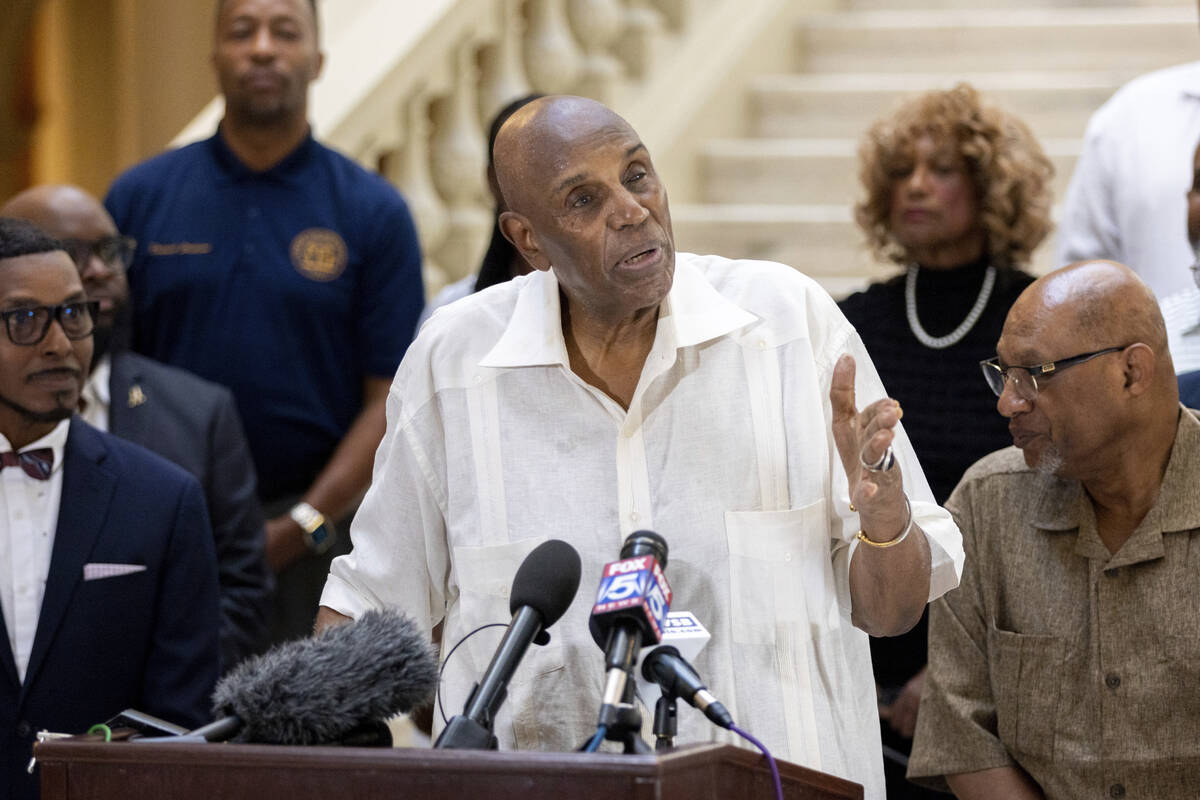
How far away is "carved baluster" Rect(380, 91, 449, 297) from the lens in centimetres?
642

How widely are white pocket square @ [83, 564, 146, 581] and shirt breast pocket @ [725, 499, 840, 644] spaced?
1.49 m

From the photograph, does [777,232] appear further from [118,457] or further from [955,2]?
[118,457]

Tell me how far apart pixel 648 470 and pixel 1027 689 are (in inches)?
38.0

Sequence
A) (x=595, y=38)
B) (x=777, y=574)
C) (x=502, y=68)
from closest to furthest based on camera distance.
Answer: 1. (x=777, y=574)
2. (x=502, y=68)
3. (x=595, y=38)

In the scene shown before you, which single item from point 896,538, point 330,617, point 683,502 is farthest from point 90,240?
point 896,538

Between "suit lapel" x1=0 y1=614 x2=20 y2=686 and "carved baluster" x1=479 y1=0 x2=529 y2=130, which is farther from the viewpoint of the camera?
"carved baluster" x1=479 y1=0 x2=529 y2=130

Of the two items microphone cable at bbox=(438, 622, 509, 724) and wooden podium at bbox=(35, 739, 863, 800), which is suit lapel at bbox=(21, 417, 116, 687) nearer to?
microphone cable at bbox=(438, 622, 509, 724)

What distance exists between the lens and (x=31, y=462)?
3.79m

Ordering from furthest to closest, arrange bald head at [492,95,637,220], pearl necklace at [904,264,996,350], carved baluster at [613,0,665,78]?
1. carved baluster at [613,0,665,78]
2. pearl necklace at [904,264,996,350]
3. bald head at [492,95,637,220]

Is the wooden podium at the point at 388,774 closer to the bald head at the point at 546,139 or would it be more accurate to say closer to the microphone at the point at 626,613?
the microphone at the point at 626,613

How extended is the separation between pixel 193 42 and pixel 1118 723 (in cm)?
450

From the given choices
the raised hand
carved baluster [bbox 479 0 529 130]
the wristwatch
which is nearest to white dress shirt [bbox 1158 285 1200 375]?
the raised hand

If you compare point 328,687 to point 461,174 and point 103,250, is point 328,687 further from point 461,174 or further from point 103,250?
point 461,174

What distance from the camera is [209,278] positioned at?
196 inches
